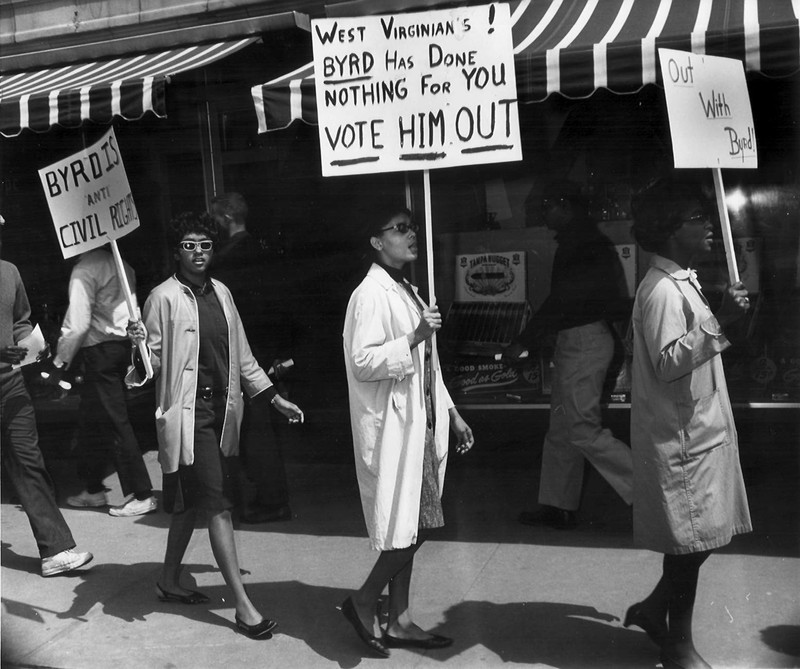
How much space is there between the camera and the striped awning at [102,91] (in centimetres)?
630

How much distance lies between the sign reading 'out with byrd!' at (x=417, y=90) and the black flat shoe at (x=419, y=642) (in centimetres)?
190

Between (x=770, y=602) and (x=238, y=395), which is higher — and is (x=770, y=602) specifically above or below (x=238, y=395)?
below

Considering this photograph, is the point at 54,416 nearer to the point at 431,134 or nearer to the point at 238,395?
the point at 238,395

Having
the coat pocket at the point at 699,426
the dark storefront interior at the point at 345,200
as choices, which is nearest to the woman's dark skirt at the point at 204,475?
the dark storefront interior at the point at 345,200

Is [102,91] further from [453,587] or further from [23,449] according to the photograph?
[453,587]

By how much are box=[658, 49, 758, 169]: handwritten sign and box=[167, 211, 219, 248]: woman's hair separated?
207cm

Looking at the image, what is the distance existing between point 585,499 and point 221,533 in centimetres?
248

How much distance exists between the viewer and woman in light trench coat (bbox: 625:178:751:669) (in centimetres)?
345

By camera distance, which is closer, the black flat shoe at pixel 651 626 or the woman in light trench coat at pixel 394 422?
the black flat shoe at pixel 651 626

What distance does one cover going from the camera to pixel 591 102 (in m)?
6.69

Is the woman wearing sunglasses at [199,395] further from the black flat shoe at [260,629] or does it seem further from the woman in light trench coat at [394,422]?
the woman in light trench coat at [394,422]

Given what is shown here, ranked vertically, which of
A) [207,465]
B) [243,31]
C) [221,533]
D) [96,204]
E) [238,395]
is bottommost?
[221,533]

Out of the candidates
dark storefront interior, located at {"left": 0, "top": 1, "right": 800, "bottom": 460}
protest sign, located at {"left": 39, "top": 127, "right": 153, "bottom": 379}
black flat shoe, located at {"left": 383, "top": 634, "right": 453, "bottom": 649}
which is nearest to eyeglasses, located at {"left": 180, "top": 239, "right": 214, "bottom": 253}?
protest sign, located at {"left": 39, "top": 127, "right": 153, "bottom": 379}

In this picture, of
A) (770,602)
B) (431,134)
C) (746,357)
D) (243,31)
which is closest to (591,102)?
(746,357)
